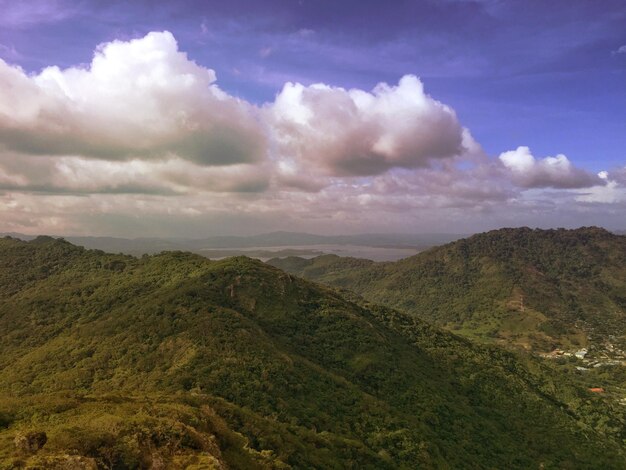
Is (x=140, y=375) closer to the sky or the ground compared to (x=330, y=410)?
closer to the sky

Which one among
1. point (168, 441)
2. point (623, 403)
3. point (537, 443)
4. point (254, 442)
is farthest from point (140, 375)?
point (623, 403)

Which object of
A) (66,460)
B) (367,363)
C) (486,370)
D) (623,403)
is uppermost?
(66,460)

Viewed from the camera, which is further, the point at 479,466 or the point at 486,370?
the point at 486,370

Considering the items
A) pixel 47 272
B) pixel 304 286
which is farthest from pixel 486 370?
pixel 47 272

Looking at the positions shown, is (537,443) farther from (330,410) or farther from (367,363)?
(330,410)

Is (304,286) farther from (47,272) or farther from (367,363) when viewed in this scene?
(47,272)

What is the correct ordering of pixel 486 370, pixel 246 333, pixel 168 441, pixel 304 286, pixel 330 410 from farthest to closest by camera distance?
pixel 304 286, pixel 486 370, pixel 246 333, pixel 330 410, pixel 168 441

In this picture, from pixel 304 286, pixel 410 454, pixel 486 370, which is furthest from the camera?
pixel 304 286
